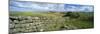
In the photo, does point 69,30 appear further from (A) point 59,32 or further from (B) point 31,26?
(B) point 31,26

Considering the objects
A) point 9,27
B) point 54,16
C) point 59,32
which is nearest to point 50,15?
point 54,16

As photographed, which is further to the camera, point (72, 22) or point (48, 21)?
point (72, 22)

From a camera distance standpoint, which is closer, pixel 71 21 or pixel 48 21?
pixel 48 21

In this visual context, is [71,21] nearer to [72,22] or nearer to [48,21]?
[72,22]

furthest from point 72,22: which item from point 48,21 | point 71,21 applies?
point 48,21

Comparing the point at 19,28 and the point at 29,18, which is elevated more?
the point at 29,18
